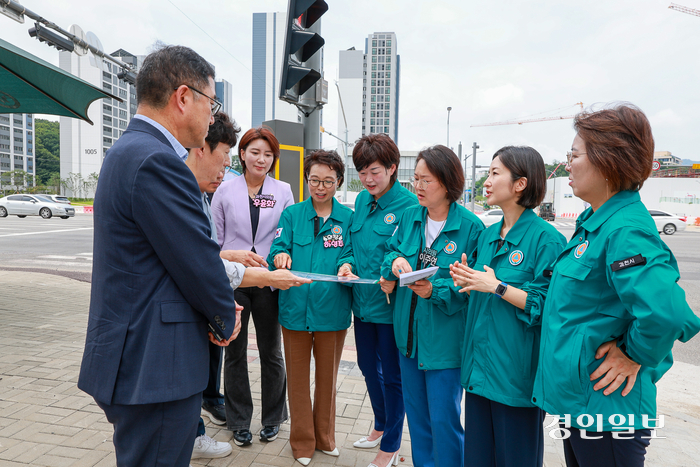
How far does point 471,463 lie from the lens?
2.20m

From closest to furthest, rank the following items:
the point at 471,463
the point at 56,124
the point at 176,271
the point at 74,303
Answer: the point at 176,271 → the point at 471,463 → the point at 74,303 → the point at 56,124

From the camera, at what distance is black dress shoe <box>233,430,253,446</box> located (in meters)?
3.17

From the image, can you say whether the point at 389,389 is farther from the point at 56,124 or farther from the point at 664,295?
the point at 56,124

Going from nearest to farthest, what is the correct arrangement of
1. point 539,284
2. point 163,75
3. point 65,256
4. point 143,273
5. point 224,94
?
point 143,273, point 163,75, point 539,284, point 65,256, point 224,94

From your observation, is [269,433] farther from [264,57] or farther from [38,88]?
[264,57]

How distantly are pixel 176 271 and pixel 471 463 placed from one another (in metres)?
1.74

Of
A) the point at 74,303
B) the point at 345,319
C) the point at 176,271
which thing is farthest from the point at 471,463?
the point at 74,303

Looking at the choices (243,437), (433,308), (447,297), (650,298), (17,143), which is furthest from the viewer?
(17,143)

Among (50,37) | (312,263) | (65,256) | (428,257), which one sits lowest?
(65,256)

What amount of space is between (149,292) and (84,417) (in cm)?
273

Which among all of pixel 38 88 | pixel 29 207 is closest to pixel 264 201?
pixel 38 88

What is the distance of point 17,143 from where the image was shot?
89.2m

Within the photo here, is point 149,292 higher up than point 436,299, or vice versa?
point 149,292

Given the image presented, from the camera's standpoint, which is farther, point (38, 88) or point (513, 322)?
point (38, 88)
